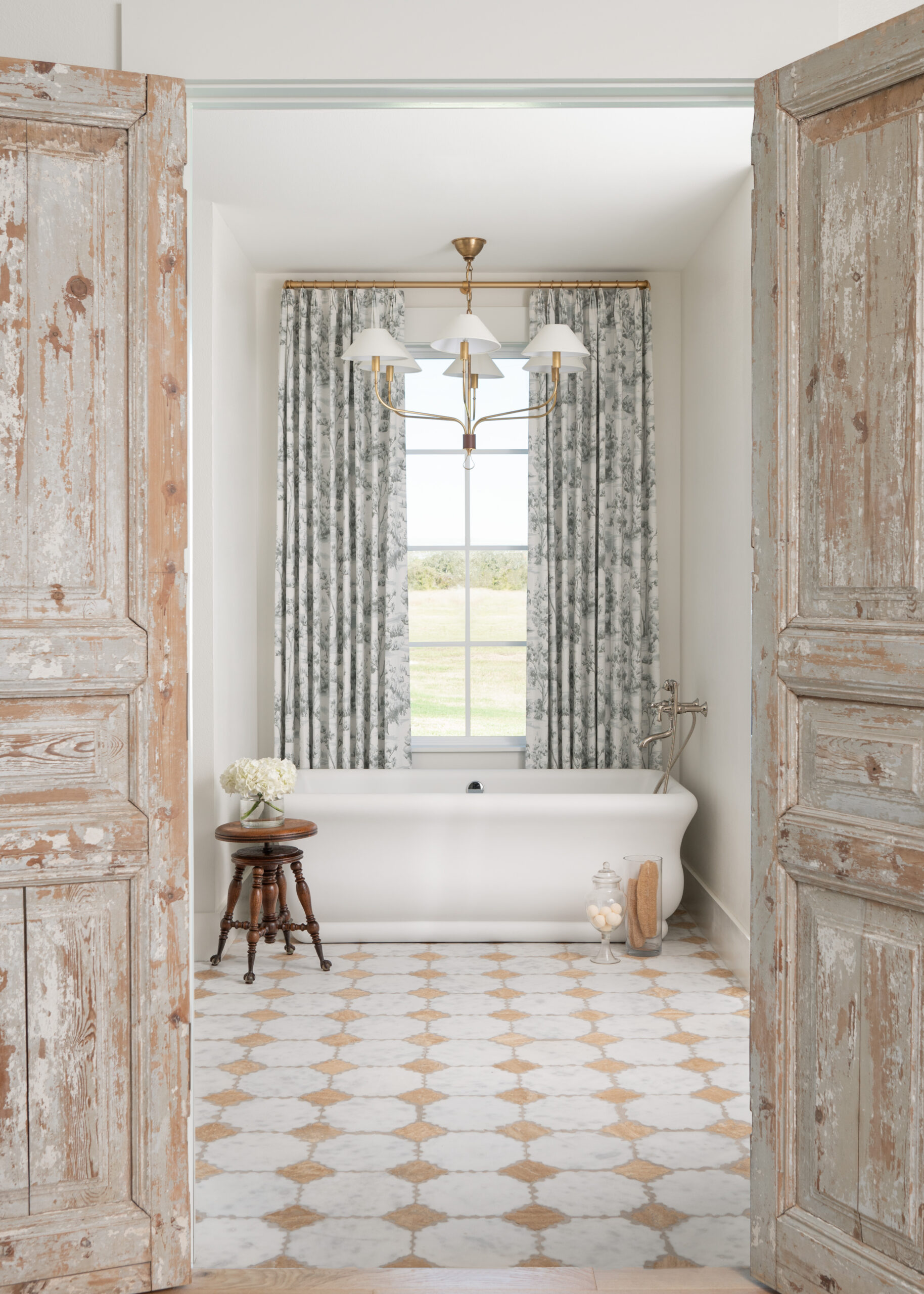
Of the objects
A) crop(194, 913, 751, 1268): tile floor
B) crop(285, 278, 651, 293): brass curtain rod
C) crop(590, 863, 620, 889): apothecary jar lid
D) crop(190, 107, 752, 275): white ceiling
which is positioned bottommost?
crop(194, 913, 751, 1268): tile floor

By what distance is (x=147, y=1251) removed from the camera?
2.01 meters

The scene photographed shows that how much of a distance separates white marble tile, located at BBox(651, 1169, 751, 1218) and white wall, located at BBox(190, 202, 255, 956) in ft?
7.67

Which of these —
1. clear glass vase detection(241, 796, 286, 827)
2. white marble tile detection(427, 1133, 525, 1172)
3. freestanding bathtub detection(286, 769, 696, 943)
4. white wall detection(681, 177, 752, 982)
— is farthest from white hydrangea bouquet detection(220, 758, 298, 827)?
white wall detection(681, 177, 752, 982)

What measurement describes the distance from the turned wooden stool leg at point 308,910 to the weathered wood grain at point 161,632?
2045mm

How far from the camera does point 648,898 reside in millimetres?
4246

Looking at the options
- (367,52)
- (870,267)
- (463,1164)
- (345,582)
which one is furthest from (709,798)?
(367,52)

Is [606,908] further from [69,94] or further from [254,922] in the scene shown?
[69,94]

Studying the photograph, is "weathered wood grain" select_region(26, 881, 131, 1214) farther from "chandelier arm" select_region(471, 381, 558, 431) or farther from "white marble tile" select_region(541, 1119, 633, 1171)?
"chandelier arm" select_region(471, 381, 558, 431)

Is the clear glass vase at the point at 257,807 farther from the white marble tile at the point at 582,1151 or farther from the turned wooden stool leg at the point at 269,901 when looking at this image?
the white marble tile at the point at 582,1151

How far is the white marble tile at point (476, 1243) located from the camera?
84.7 inches

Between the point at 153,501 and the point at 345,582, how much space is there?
3.23 metres

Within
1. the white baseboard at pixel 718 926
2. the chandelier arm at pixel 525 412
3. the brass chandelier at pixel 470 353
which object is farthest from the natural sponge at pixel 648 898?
the chandelier arm at pixel 525 412

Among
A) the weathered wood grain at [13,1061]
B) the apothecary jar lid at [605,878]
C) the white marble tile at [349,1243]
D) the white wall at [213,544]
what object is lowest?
the white marble tile at [349,1243]

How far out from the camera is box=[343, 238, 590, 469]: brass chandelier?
4.20 metres
